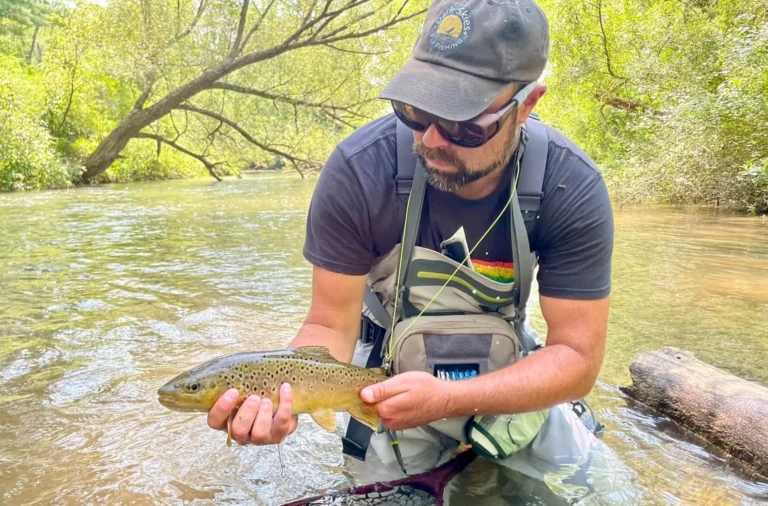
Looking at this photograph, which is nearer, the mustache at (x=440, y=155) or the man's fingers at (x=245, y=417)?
the man's fingers at (x=245, y=417)

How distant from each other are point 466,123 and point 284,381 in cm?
119

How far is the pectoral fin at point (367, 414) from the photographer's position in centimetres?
235

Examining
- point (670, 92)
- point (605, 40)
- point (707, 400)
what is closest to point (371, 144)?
point (707, 400)

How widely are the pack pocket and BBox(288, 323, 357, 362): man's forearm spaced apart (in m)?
0.23

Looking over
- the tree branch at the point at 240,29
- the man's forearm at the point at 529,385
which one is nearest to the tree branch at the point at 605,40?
the tree branch at the point at 240,29

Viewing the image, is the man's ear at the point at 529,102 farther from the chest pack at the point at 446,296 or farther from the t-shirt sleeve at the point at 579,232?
the t-shirt sleeve at the point at 579,232

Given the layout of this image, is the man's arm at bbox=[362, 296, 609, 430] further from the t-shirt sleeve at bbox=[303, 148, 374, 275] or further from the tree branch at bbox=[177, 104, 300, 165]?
the tree branch at bbox=[177, 104, 300, 165]

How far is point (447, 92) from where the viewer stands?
2240 mm

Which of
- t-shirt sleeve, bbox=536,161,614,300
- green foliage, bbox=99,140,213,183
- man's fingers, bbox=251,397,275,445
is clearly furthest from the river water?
green foliage, bbox=99,140,213,183

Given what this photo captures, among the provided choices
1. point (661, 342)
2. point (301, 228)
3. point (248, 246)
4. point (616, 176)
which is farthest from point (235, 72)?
point (661, 342)

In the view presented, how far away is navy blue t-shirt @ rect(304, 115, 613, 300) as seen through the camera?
252cm

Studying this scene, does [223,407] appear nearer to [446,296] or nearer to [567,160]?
[446,296]

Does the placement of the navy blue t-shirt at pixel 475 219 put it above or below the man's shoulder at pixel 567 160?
below

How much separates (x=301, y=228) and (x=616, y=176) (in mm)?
9700
